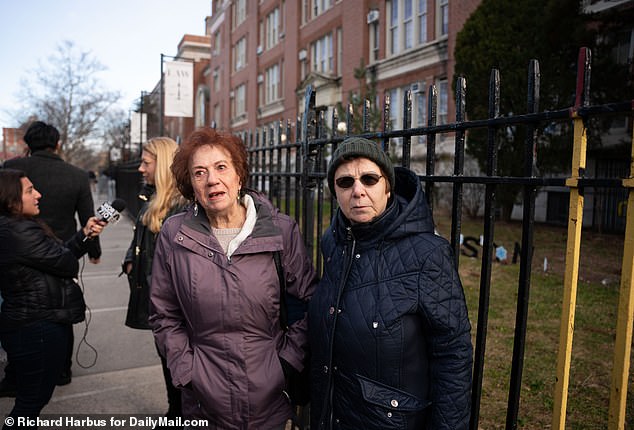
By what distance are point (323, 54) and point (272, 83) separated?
8359mm

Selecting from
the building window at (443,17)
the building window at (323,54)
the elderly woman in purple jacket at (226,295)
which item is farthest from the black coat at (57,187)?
the building window at (323,54)

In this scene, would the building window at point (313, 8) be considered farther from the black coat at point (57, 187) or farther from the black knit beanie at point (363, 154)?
the black knit beanie at point (363, 154)

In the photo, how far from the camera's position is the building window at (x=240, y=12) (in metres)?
38.1

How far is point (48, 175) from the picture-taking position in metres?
4.41

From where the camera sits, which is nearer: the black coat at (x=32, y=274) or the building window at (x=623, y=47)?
the black coat at (x=32, y=274)

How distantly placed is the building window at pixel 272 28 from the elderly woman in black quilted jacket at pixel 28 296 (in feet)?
104

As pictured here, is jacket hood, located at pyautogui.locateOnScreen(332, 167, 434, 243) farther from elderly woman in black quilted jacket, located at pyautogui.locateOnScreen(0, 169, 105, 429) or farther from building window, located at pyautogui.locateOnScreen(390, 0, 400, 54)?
building window, located at pyautogui.locateOnScreen(390, 0, 400, 54)

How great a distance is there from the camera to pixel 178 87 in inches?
443

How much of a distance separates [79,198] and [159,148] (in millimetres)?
1624

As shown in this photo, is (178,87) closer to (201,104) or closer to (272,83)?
(272,83)

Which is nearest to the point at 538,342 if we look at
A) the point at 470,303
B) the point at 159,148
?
the point at 470,303

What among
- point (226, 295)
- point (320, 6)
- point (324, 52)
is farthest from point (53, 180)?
point (320, 6)

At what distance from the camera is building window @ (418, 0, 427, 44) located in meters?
17.8

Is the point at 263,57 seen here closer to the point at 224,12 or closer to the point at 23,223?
the point at 224,12
